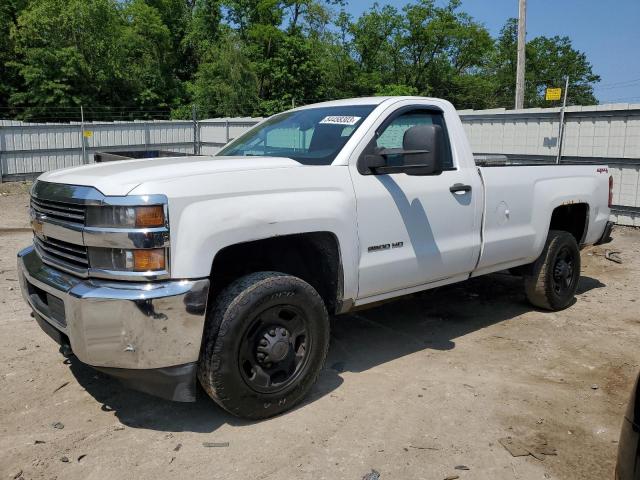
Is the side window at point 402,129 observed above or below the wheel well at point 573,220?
above

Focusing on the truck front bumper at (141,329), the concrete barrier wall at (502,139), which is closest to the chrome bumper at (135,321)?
the truck front bumper at (141,329)

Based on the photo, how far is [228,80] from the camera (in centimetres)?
3922

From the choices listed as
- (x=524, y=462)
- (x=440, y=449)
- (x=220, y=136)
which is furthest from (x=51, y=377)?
(x=220, y=136)

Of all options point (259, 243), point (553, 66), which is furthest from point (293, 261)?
point (553, 66)

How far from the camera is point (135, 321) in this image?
3008 mm

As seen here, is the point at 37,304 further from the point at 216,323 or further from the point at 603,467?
the point at 603,467

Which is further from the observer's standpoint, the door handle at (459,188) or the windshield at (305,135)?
the door handle at (459,188)

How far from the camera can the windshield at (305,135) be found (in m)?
4.10

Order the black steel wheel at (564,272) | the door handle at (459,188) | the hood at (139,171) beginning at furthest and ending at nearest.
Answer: the black steel wheel at (564,272) < the door handle at (459,188) < the hood at (139,171)

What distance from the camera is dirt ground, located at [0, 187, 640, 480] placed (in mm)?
3178

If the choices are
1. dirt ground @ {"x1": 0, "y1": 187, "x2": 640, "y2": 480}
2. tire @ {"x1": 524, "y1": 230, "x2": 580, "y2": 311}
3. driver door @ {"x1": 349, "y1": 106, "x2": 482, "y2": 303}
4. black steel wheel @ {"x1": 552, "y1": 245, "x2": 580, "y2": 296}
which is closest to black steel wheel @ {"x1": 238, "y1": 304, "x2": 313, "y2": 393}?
dirt ground @ {"x1": 0, "y1": 187, "x2": 640, "y2": 480}

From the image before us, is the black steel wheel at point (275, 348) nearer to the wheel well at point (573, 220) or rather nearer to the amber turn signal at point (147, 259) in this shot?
the amber turn signal at point (147, 259)

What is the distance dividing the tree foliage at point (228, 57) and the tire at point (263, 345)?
103ft

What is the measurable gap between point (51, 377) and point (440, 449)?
2703mm
